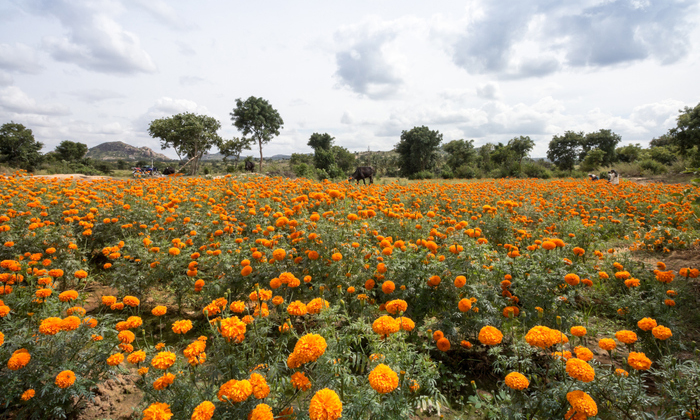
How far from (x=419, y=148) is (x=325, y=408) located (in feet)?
132

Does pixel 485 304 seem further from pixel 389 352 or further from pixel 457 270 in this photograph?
pixel 389 352

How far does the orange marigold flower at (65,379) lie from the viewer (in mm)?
1676

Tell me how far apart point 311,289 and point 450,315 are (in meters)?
1.47

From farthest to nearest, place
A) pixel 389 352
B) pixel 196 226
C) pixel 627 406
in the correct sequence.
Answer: pixel 196 226 → pixel 389 352 → pixel 627 406

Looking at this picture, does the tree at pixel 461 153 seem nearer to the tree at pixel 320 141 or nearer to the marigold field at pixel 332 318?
the tree at pixel 320 141

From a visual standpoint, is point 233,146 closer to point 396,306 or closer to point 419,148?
point 419,148

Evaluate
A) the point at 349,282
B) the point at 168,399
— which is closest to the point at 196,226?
the point at 349,282

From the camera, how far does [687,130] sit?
21141mm

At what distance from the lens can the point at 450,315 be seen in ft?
8.96

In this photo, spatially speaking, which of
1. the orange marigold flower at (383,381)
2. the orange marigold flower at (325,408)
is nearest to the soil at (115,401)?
the orange marigold flower at (325,408)

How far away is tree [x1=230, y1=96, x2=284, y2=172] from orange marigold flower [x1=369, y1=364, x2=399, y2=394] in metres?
37.8

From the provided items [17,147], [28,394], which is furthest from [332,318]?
[17,147]

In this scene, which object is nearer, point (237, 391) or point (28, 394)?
point (237, 391)

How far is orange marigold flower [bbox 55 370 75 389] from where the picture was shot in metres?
1.68
